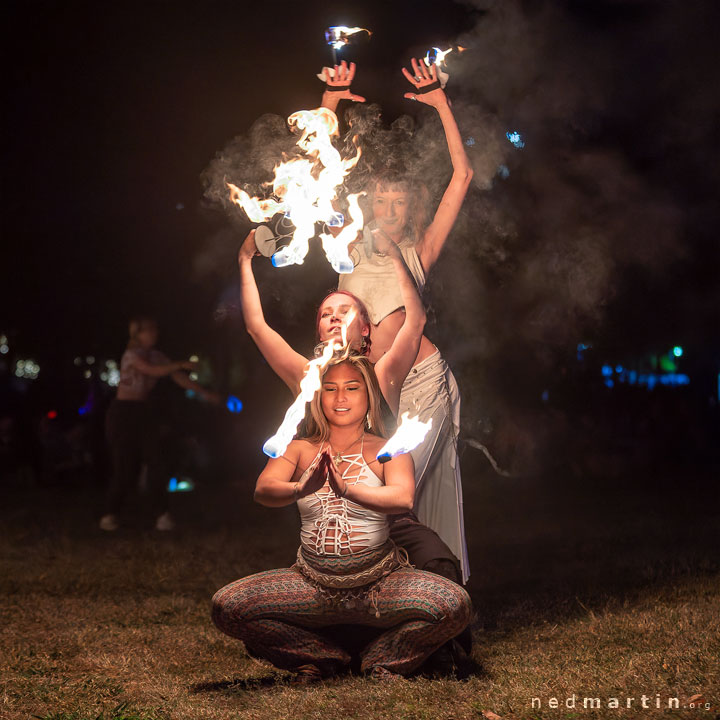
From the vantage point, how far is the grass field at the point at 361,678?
4.24 meters

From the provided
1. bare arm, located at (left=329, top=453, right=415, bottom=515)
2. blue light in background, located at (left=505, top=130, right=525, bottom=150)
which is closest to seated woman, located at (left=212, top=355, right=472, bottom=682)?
bare arm, located at (left=329, top=453, right=415, bottom=515)

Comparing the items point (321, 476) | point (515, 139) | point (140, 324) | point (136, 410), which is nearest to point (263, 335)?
point (321, 476)

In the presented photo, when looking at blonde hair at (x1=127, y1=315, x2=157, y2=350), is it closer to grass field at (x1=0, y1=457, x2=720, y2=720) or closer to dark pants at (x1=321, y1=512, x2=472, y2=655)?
grass field at (x1=0, y1=457, x2=720, y2=720)

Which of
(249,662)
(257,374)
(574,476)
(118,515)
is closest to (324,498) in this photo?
(249,662)

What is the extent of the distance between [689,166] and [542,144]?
137 cm

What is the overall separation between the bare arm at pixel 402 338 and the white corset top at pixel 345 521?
0.49m

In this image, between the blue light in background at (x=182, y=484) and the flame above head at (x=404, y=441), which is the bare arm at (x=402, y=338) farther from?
the blue light in background at (x=182, y=484)

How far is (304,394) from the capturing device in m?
4.26

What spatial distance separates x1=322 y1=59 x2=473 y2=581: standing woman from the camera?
16.3ft

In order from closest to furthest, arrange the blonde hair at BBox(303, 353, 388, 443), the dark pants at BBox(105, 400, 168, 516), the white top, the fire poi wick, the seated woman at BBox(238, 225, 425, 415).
Result: 1. the blonde hair at BBox(303, 353, 388, 443)
2. the seated woman at BBox(238, 225, 425, 415)
3. the white top
4. the fire poi wick
5. the dark pants at BBox(105, 400, 168, 516)

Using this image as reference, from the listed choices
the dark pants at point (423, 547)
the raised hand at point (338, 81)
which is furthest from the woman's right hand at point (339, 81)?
the dark pants at point (423, 547)

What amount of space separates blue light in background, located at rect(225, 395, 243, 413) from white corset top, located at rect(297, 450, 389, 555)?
12.8 metres

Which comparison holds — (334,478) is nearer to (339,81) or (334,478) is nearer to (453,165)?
(453,165)

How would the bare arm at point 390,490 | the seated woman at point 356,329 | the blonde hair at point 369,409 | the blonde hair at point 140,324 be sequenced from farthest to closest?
1. the blonde hair at point 140,324
2. the seated woman at point 356,329
3. the blonde hair at point 369,409
4. the bare arm at point 390,490
